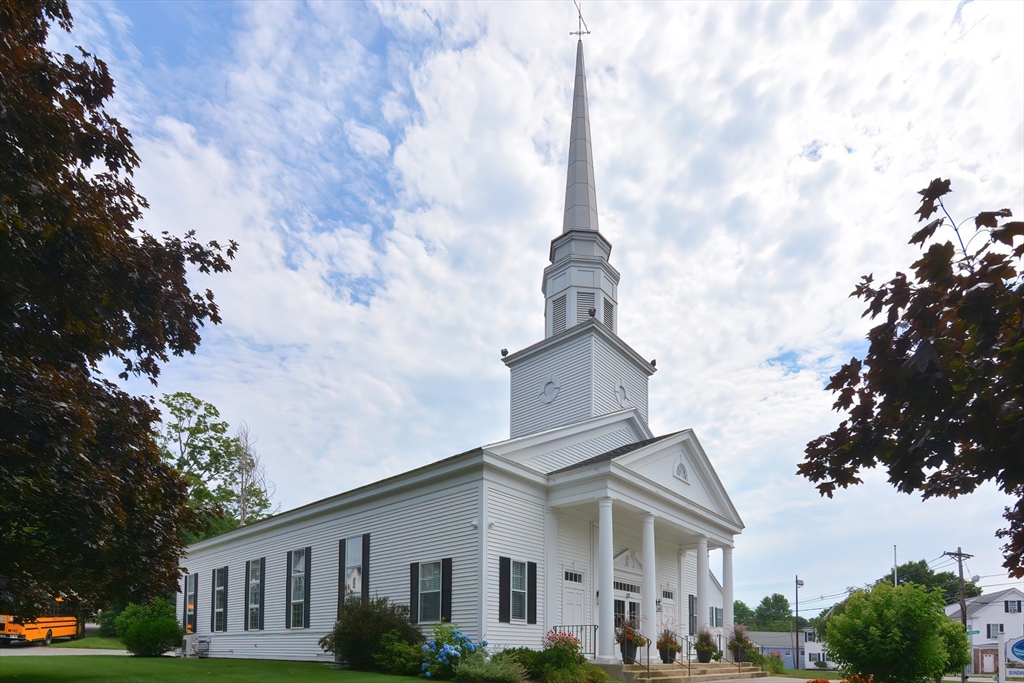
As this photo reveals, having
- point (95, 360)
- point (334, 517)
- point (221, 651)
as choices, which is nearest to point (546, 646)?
point (334, 517)

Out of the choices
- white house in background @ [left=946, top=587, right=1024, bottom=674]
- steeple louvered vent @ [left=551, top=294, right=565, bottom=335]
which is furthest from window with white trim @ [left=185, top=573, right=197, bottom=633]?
white house in background @ [left=946, top=587, right=1024, bottom=674]

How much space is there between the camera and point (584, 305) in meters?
26.3

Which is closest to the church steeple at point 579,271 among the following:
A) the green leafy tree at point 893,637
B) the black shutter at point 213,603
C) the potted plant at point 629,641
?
the potted plant at point 629,641

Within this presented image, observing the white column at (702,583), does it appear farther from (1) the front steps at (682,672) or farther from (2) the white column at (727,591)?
(2) the white column at (727,591)

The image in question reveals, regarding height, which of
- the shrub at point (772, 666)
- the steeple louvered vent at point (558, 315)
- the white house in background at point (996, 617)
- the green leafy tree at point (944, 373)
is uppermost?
the steeple louvered vent at point (558, 315)

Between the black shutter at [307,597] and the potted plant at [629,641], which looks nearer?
the potted plant at [629,641]

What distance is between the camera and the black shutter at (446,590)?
17.7 m

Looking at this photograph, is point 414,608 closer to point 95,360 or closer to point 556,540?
point 556,540

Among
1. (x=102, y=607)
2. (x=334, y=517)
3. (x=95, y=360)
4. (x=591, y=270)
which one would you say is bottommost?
(x=102, y=607)

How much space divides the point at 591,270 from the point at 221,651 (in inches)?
768

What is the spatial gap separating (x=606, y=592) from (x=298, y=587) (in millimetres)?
10533

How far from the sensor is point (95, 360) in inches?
451

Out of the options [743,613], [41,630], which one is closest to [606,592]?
[41,630]

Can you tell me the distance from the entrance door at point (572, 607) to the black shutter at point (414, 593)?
380 cm
